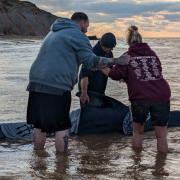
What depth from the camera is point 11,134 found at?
8.12 metres

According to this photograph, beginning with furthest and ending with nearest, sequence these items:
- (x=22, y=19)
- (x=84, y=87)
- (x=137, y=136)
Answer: (x=22, y=19) → (x=84, y=87) → (x=137, y=136)

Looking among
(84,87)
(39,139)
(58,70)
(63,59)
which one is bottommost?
(39,139)

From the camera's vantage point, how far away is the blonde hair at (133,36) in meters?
6.76

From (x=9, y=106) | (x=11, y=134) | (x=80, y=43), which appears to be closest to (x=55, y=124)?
(x=80, y=43)

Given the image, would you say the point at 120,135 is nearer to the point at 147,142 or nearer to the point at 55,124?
the point at 147,142

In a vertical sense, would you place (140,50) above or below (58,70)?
above

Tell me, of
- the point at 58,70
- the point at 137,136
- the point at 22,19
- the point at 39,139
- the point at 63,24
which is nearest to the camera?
the point at 58,70

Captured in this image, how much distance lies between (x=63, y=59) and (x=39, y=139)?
115 centimetres

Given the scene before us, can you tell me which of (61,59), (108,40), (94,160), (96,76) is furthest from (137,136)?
(61,59)

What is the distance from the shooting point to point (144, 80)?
662 centimetres

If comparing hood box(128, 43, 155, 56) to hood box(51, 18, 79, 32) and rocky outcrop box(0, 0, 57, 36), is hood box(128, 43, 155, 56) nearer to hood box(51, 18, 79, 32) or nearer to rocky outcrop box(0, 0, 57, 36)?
hood box(51, 18, 79, 32)

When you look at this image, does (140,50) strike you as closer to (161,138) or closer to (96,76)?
(161,138)

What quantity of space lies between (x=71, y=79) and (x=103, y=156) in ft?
3.66

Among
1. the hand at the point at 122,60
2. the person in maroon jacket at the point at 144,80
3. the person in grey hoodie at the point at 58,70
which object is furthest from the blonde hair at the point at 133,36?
the person in grey hoodie at the point at 58,70
